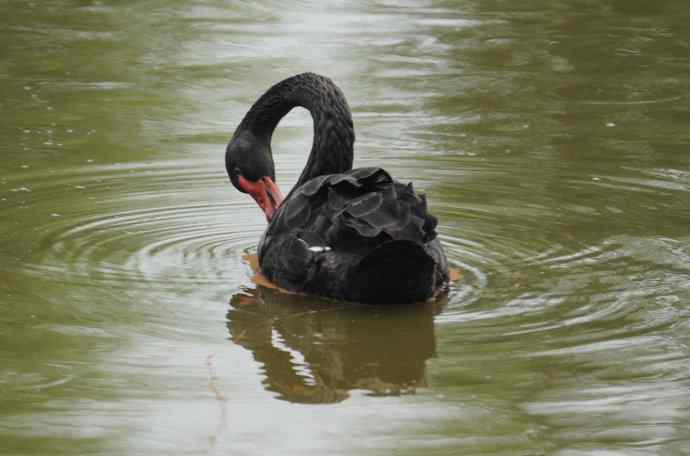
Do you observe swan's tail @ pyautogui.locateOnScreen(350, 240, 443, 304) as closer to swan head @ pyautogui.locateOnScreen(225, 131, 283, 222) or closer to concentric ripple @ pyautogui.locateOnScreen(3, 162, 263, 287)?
concentric ripple @ pyautogui.locateOnScreen(3, 162, 263, 287)

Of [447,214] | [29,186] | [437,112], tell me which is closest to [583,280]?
[447,214]

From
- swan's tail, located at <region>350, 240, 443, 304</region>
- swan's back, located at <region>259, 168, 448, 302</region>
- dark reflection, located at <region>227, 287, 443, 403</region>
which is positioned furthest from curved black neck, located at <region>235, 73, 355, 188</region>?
swan's tail, located at <region>350, 240, 443, 304</region>

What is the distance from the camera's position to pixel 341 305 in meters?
5.94

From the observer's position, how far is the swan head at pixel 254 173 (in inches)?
275

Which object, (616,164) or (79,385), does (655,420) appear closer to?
(79,385)

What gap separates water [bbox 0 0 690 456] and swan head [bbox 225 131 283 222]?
28 centimetres

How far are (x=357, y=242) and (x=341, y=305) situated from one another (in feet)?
1.27

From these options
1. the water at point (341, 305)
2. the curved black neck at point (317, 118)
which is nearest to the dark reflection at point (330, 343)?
the water at point (341, 305)

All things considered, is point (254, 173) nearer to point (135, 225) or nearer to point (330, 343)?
point (135, 225)

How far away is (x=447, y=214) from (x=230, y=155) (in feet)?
4.06

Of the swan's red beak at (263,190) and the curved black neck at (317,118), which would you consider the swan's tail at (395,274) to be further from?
the swan's red beak at (263,190)

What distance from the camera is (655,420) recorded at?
4.50 meters

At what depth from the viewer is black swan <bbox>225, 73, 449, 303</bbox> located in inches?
219

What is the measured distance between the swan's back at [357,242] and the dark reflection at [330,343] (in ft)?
0.32
